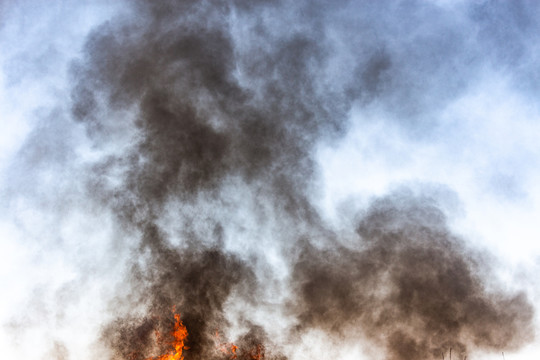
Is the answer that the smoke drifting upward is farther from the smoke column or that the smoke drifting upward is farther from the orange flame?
the orange flame

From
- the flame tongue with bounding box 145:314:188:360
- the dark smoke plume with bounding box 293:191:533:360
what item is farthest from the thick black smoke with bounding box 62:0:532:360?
the flame tongue with bounding box 145:314:188:360

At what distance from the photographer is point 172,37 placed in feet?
57.8

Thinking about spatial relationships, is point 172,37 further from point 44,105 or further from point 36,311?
point 36,311

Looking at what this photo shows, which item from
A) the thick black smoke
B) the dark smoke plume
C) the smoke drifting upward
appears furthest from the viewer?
the smoke drifting upward

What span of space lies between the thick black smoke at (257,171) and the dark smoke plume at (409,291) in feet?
0.16

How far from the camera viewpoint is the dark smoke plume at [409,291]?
1612cm

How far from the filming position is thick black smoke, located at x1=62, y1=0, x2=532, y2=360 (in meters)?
16.3

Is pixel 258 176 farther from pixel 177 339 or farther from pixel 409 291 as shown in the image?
pixel 409 291

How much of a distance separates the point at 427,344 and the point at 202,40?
59.5 feet

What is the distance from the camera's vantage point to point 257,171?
55.6 ft

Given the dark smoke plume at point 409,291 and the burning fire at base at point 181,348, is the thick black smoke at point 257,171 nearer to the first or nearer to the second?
the dark smoke plume at point 409,291

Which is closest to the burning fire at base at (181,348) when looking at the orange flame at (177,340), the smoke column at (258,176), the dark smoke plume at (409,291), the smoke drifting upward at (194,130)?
the orange flame at (177,340)

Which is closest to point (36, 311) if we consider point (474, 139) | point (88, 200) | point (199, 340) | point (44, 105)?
point (88, 200)

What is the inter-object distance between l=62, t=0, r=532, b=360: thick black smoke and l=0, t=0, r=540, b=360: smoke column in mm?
75
